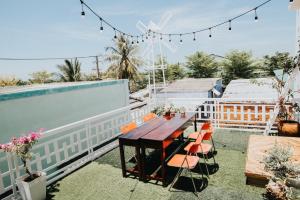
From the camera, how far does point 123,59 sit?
2167 centimetres

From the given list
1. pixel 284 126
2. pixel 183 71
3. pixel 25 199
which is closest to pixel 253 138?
pixel 284 126

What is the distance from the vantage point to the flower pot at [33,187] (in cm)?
317

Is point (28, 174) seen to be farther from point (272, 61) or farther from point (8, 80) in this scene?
point (272, 61)

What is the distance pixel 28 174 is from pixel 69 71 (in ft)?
62.8

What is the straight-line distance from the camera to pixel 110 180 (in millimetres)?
3895

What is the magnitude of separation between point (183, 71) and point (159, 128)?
32.7m

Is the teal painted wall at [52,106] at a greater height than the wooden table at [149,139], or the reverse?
the teal painted wall at [52,106]

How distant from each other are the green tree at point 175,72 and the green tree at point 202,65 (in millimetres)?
1820

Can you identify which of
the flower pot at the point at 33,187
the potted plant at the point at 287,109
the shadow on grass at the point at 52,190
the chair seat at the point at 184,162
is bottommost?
the shadow on grass at the point at 52,190

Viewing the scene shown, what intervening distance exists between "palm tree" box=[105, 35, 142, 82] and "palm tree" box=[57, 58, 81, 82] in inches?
120

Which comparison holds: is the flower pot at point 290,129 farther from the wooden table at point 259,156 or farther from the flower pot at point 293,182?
the flower pot at point 293,182

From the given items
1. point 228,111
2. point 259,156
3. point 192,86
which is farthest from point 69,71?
point 259,156

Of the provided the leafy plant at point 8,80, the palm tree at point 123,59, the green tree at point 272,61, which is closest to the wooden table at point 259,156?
the palm tree at point 123,59

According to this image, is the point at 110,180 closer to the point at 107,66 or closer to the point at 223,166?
the point at 223,166
